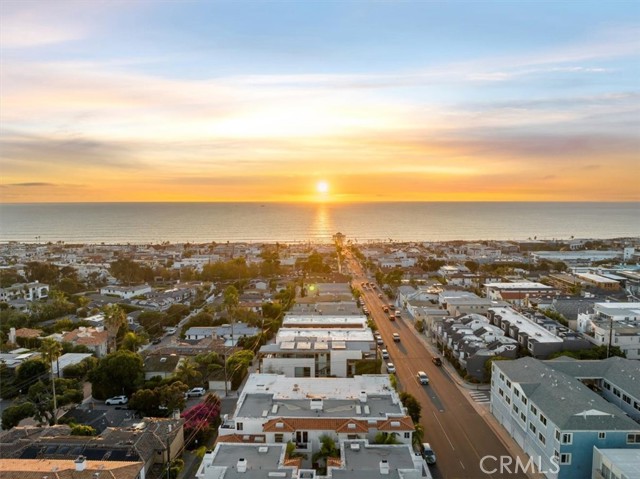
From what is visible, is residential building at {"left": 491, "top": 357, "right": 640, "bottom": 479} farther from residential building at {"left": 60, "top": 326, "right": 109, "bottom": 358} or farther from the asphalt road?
residential building at {"left": 60, "top": 326, "right": 109, "bottom": 358}

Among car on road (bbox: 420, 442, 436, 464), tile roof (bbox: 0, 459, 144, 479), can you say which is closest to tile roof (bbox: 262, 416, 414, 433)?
car on road (bbox: 420, 442, 436, 464)

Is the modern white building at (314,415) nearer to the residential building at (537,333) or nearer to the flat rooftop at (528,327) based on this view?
the residential building at (537,333)

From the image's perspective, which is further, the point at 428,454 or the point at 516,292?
the point at 516,292

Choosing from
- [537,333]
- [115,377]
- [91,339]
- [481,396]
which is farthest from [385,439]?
[91,339]

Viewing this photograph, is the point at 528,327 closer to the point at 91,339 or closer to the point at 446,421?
the point at 446,421

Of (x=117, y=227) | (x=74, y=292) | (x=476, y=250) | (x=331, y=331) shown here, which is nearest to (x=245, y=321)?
(x=331, y=331)

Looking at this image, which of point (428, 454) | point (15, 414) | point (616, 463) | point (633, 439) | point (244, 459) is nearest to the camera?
point (244, 459)

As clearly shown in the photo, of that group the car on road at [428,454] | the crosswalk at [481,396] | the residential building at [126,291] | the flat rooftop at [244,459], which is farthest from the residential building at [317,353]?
the residential building at [126,291]
